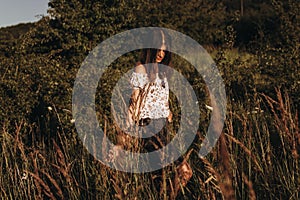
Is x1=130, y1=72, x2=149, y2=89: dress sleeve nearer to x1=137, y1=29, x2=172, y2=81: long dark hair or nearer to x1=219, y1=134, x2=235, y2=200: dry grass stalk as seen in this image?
x1=137, y1=29, x2=172, y2=81: long dark hair

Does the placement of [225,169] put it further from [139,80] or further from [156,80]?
[156,80]

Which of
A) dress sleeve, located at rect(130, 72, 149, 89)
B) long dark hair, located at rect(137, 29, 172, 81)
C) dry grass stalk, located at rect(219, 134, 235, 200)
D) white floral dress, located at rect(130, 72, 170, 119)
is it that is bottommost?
dry grass stalk, located at rect(219, 134, 235, 200)

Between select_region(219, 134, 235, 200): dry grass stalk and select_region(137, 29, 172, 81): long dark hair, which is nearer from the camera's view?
select_region(219, 134, 235, 200): dry grass stalk

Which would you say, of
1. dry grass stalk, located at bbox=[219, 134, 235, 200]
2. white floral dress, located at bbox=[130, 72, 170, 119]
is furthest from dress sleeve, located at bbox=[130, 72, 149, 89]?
dry grass stalk, located at bbox=[219, 134, 235, 200]

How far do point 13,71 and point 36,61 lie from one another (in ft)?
1.23

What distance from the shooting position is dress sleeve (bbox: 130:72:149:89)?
382 cm

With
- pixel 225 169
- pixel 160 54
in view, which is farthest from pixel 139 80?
pixel 225 169

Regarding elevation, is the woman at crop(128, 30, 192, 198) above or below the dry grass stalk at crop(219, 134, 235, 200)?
above

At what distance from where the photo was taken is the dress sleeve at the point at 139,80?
12.5ft

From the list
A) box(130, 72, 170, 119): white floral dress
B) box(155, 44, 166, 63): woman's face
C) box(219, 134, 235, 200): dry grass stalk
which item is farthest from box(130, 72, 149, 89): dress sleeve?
box(219, 134, 235, 200): dry grass stalk

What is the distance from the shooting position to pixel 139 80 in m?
3.83

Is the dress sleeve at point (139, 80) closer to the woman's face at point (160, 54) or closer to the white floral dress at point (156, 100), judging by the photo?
the white floral dress at point (156, 100)

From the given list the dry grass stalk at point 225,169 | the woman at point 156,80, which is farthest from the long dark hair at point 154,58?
the dry grass stalk at point 225,169

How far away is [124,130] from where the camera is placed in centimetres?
298
